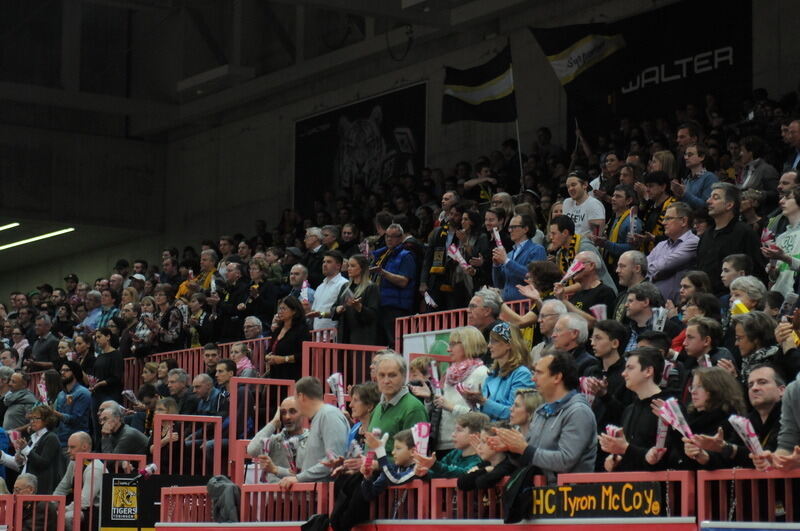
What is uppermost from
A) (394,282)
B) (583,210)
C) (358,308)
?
(583,210)

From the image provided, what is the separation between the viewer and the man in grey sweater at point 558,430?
26.1 ft

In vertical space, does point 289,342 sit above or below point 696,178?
below

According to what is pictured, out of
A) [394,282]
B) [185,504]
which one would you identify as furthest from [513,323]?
[394,282]

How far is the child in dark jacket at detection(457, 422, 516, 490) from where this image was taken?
27.1ft

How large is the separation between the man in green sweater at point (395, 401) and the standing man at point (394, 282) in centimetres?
455

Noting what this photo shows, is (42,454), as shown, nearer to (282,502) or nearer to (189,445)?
(189,445)

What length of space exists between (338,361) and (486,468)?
5325mm

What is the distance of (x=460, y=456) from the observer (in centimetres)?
914

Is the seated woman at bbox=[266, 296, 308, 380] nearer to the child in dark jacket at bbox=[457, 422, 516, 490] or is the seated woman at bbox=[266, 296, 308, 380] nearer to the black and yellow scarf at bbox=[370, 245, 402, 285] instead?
the black and yellow scarf at bbox=[370, 245, 402, 285]

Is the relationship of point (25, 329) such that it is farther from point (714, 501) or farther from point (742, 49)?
point (714, 501)

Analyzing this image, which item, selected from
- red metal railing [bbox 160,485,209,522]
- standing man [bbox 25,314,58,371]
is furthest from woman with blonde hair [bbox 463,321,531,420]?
standing man [bbox 25,314,58,371]

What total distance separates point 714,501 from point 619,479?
55 cm

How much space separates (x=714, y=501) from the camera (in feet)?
23.8

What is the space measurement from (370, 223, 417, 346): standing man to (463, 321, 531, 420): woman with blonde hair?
4.63m
